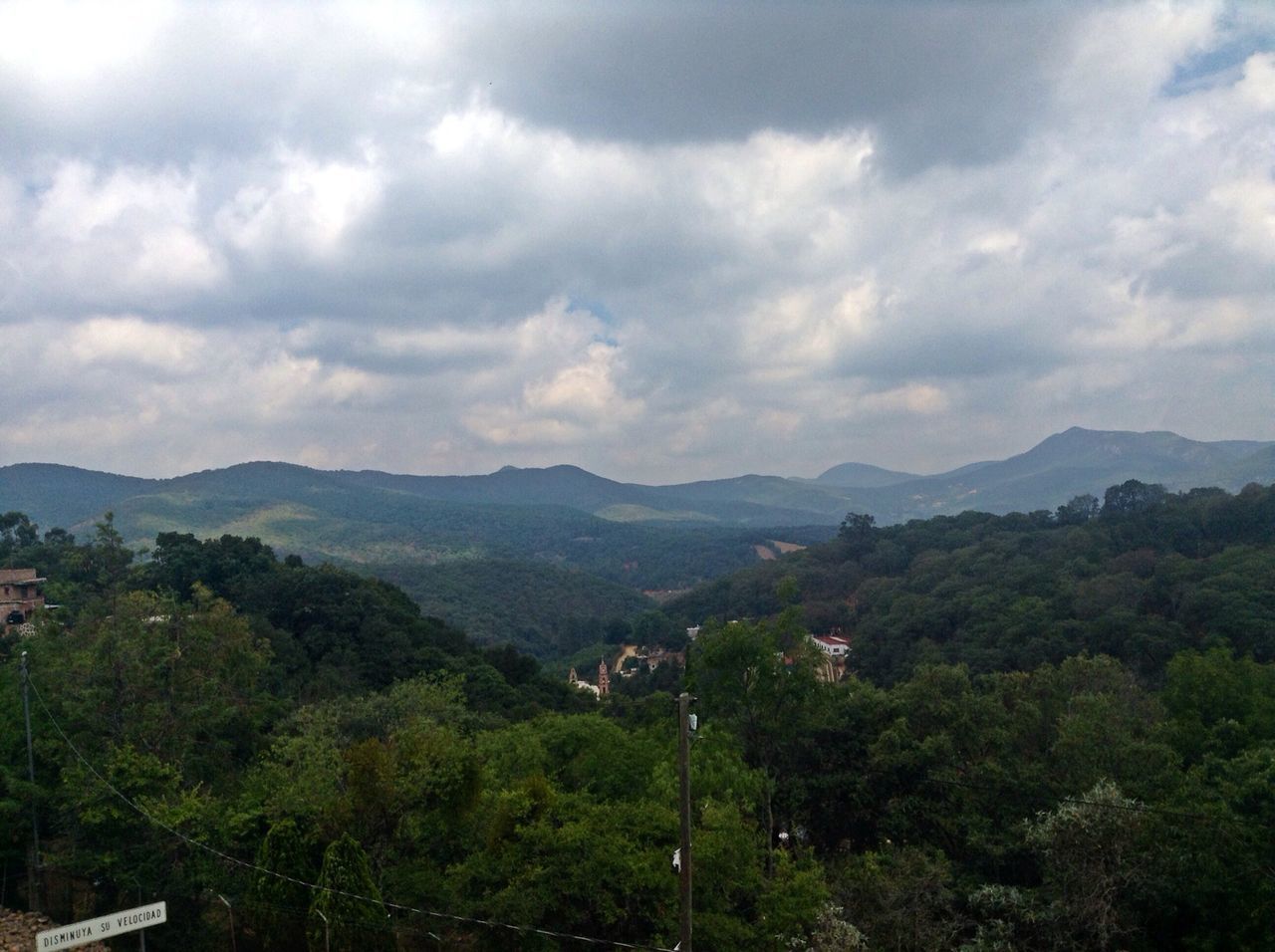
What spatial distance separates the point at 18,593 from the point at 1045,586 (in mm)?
58028

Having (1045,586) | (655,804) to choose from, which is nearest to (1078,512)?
(1045,586)

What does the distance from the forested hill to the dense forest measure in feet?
16.6

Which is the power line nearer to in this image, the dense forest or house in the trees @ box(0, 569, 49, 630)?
the dense forest

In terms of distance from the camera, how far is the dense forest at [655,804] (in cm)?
1343

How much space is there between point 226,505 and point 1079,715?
199715 millimetres

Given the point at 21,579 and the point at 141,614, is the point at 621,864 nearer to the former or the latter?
the point at 141,614

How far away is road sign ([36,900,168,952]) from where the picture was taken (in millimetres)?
8438

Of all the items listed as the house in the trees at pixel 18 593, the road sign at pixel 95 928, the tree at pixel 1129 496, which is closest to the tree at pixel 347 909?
the road sign at pixel 95 928

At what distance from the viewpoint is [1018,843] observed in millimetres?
17078

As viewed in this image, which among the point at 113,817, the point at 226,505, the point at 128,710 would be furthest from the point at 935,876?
the point at 226,505

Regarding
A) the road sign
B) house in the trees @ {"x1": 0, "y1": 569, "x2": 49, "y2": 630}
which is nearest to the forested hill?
the road sign

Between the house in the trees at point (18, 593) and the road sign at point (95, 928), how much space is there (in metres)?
39.5

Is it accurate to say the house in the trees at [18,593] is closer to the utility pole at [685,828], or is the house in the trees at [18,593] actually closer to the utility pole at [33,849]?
the utility pole at [33,849]

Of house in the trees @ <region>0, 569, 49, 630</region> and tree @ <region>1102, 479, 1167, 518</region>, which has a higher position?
tree @ <region>1102, 479, 1167, 518</region>
